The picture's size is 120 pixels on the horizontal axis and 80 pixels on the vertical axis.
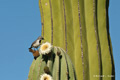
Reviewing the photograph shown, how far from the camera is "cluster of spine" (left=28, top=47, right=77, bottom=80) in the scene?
3430 millimetres

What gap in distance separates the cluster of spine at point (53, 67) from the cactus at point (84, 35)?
3.36 feet

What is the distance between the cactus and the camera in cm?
454

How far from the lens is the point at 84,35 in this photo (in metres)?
4.64

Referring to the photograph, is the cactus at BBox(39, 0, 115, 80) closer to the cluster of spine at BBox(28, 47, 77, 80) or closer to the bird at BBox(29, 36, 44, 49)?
the bird at BBox(29, 36, 44, 49)

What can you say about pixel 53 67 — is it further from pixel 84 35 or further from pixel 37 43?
pixel 84 35

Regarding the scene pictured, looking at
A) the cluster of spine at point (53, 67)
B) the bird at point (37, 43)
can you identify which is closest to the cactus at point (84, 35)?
the bird at point (37, 43)

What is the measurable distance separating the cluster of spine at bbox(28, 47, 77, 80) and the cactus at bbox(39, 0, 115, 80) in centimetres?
102

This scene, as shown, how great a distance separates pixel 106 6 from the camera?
4.89 metres

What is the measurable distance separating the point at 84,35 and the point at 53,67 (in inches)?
49.3

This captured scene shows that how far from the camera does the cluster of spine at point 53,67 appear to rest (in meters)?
3.43

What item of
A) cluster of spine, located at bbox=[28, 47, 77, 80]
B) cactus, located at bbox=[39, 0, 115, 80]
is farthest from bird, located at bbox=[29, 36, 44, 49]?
cluster of spine, located at bbox=[28, 47, 77, 80]

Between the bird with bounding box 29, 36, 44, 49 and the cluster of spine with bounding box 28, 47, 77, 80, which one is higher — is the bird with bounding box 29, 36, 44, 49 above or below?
above

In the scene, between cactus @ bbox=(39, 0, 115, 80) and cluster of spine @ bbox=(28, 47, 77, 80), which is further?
cactus @ bbox=(39, 0, 115, 80)

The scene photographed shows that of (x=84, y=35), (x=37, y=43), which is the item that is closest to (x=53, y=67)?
(x=37, y=43)
